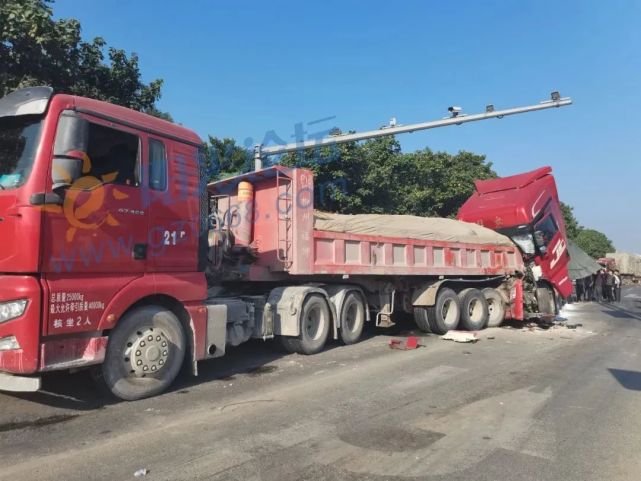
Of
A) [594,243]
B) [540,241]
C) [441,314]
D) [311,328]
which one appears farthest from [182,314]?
[594,243]

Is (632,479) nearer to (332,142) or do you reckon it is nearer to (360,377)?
(360,377)

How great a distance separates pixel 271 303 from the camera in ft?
26.3

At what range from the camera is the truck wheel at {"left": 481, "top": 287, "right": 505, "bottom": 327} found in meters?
13.0

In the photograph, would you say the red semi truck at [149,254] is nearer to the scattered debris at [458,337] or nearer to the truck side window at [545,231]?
the scattered debris at [458,337]

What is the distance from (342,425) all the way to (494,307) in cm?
927

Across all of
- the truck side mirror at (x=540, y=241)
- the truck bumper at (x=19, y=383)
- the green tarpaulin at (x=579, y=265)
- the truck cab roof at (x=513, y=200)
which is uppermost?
the truck cab roof at (x=513, y=200)

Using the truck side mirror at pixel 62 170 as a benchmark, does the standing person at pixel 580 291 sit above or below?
below

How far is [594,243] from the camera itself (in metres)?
65.5

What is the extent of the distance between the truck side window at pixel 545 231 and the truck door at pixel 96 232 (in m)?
11.1

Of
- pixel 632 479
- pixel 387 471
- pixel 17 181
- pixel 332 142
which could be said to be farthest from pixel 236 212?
pixel 332 142

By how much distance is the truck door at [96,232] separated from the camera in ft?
15.8

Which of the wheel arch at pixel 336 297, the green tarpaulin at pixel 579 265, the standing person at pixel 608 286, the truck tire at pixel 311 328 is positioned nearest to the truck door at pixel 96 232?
the truck tire at pixel 311 328

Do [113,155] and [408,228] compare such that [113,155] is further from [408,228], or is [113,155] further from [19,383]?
[408,228]

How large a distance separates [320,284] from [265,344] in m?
1.50
